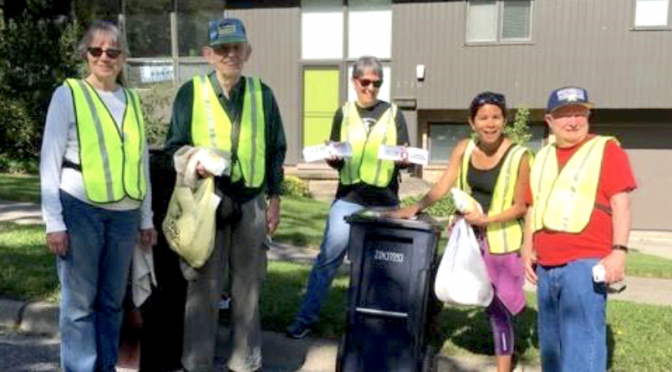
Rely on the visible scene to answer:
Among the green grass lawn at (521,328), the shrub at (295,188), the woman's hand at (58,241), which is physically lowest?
the shrub at (295,188)

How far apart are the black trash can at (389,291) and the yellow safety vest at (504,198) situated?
32 cm

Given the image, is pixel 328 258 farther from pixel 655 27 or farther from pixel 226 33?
pixel 655 27

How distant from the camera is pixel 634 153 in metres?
16.1

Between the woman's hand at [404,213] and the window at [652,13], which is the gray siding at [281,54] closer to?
the window at [652,13]

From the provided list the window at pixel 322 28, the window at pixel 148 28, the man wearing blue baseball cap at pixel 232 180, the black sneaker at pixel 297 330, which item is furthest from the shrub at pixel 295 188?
the man wearing blue baseball cap at pixel 232 180

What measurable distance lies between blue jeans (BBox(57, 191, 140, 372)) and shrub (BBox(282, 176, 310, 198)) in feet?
32.9

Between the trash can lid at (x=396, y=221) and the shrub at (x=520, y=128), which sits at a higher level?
the shrub at (x=520, y=128)

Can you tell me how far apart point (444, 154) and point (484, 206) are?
12.3 m

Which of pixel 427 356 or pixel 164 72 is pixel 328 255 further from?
pixel 164 72

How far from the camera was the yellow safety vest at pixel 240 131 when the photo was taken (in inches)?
155

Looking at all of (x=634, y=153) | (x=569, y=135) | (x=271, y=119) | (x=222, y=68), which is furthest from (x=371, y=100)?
(x=634, y=153)

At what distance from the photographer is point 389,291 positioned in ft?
12.9

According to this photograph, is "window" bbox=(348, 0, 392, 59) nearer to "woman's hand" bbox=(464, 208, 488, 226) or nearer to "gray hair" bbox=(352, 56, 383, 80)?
"gray hair" bbox=(352, 56, 383, 80)

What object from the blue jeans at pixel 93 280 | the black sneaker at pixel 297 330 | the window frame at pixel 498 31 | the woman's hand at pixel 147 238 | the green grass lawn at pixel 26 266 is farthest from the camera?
the window frame at pixel 498 31
